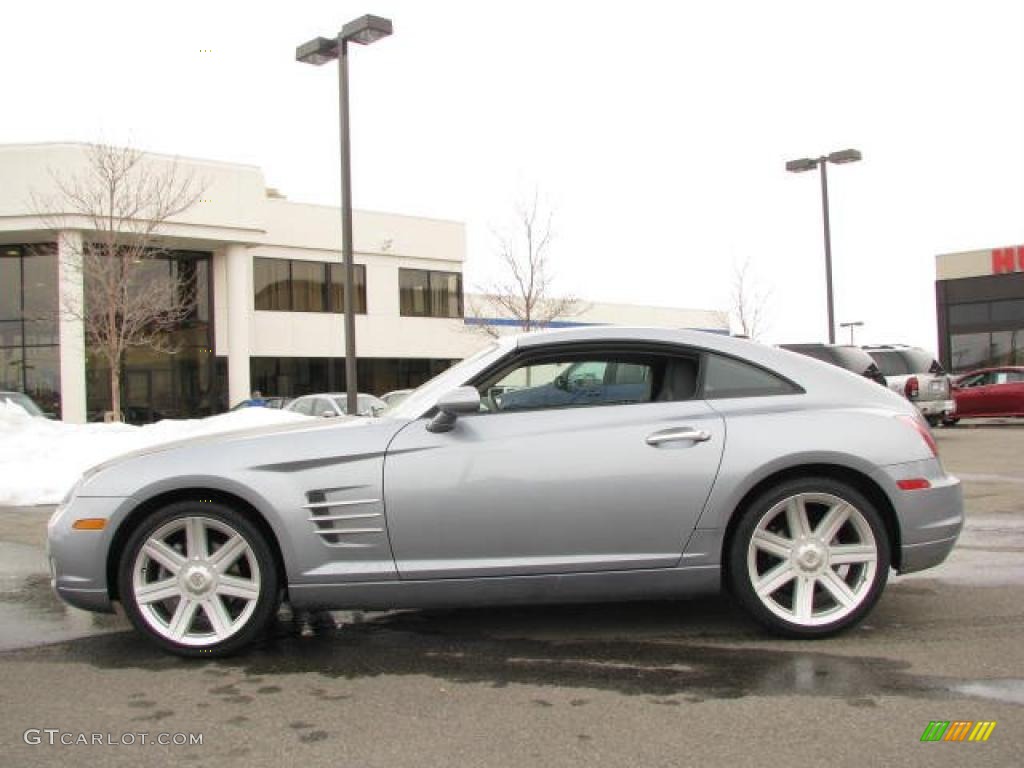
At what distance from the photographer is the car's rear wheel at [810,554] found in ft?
15.0

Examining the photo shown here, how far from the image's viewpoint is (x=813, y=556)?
462 centimetres

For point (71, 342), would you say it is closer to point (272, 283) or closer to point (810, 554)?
point (272, 283)

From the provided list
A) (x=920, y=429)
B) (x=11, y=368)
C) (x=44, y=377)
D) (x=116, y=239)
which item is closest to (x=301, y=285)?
(x=44, y=377)

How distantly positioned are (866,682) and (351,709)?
2.10 m

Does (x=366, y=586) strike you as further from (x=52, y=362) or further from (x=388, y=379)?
(x=388, y=379)

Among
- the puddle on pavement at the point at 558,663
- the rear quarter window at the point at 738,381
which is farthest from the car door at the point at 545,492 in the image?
the puddle on pavement at the point at 558,663

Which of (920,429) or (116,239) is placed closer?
(920,429)

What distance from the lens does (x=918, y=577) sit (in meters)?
5.99

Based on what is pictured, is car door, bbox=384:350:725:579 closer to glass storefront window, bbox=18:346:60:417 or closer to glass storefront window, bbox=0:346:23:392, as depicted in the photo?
glass storefront window, bbox=18:346:60:417

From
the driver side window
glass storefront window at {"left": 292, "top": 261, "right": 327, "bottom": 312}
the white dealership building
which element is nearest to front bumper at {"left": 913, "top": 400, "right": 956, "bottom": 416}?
the driver side window

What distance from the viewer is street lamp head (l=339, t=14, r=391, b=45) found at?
41.3 feet

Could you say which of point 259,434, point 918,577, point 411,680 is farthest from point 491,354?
point 918,577

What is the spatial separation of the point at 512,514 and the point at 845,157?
747 inches

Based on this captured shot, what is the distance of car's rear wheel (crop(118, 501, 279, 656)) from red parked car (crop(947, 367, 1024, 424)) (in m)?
21.6
